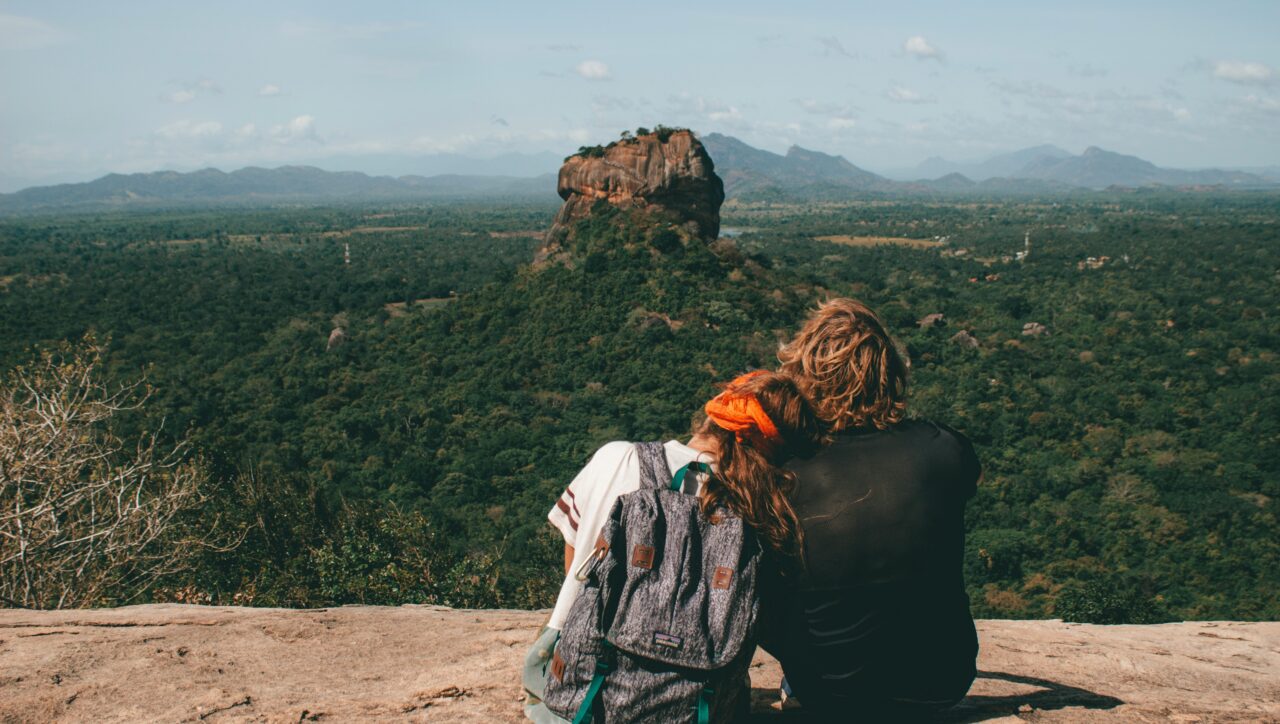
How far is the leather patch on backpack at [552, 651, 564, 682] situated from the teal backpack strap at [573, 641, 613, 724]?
0.11 meters

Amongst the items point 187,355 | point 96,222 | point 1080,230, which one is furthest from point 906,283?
point 96,222

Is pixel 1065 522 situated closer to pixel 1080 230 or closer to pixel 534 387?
pixel 534 387

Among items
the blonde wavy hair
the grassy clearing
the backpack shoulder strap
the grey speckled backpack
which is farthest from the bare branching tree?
the grassy clearing

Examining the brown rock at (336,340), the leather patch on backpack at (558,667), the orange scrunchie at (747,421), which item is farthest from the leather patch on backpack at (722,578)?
the brown rock at (336,340)

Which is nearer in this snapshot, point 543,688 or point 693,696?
point 693,696

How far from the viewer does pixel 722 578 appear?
8.13ft

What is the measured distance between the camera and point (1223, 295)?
1928 inches

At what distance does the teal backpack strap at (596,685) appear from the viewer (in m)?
2.56

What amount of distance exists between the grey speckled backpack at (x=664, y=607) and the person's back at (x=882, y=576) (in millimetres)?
309

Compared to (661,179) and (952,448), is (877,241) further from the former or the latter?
(952,448)

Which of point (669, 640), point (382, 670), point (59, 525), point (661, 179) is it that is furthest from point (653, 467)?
point (661, 179)

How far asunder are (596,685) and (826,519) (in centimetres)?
97

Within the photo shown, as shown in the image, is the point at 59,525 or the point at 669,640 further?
the point at 59,525

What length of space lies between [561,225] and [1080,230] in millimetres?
87555
